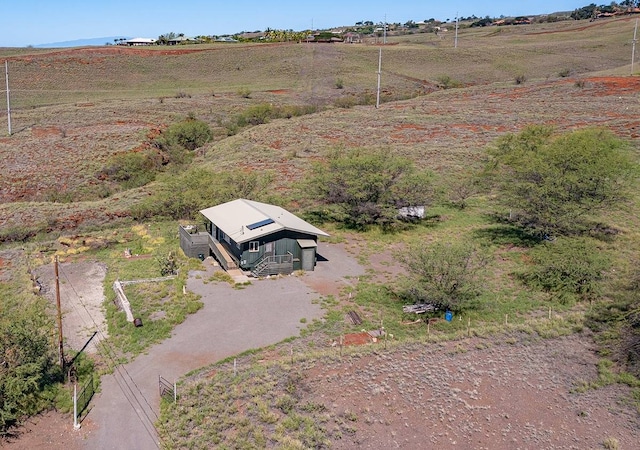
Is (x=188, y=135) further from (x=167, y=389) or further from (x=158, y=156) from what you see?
(x=167, y=389)

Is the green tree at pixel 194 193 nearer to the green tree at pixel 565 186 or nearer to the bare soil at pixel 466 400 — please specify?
the green tree at pixel 565 186

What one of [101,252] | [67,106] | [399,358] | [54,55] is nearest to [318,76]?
[67,106]

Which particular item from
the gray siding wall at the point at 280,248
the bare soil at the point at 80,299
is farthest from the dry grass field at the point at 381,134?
the bare soil at the point at 80,299

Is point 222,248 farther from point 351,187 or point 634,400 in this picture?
point 634,400

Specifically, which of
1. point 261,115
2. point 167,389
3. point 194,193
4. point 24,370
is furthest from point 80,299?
point 261,115

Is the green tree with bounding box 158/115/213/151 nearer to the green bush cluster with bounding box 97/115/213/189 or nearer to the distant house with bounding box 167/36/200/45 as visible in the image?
the green bush cluster with bounding box 97/115/213/189

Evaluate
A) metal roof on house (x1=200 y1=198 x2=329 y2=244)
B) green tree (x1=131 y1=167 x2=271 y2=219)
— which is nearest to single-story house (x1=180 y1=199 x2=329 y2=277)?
metal roof on house (x1=200 y1=198 x2=329 y2=244)

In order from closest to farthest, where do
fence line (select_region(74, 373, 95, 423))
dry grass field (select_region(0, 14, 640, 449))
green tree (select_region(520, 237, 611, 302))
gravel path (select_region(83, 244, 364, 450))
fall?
gravel path (select_region(83, 244, 364, 450)) < dry grass field (select_region(0, 14, 640, 449)) < fence line (select_region(74, 373, 95, 423)) < green tree (select_region(520, 237, 611, 302))
